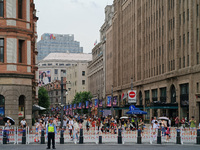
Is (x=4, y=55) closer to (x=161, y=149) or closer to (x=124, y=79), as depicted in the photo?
(x=161, y=149)

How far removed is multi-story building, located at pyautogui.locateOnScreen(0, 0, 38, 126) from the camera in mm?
38500

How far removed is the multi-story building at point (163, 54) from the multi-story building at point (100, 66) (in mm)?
26896

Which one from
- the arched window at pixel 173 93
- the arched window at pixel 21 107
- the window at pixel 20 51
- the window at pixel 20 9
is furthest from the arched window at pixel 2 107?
the arched window at pixel 173 93

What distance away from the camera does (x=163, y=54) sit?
6862 centimetres

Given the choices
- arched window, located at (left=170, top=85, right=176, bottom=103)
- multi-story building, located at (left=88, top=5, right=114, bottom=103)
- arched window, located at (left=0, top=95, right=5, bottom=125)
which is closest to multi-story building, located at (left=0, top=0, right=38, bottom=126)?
arched window, located at (left=0, top=95, right=5, bottom=125)

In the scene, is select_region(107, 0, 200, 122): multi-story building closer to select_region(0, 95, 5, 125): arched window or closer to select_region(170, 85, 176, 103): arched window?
select_region(170, 85, 176, 103): arched window

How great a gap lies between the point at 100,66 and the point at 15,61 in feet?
306

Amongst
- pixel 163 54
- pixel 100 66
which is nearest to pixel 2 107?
pixel 163 54

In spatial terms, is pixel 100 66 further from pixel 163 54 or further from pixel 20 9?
pixel 20 9

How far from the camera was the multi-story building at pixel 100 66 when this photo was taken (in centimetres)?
12562

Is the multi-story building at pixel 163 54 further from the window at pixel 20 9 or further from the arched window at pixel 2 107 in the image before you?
the arched window at pixel 2 107

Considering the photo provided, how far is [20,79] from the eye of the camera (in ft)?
130

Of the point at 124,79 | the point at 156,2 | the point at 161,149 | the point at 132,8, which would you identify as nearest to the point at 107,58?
the point at 124,79

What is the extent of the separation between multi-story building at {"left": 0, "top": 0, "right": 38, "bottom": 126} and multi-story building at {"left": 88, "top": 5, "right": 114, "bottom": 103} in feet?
263
